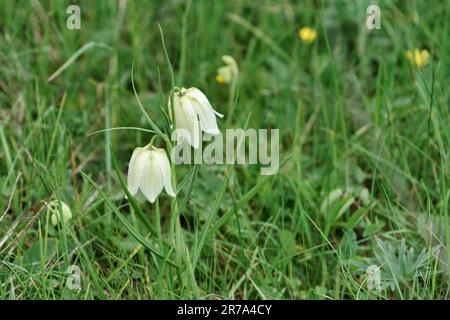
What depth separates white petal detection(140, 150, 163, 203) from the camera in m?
1.55

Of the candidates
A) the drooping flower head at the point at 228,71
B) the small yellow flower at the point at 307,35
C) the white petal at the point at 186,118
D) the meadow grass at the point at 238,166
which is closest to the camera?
the white petal at the point at 186,118

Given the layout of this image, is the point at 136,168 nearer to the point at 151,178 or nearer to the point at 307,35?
the point at 151,178

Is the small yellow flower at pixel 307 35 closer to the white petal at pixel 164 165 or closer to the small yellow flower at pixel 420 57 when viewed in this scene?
the small yellow flower at pixel 420 57

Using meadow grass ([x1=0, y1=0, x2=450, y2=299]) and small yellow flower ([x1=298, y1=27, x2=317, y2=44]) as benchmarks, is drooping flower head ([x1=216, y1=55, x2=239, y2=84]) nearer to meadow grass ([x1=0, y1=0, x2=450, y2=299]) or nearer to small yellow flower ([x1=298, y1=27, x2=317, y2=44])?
meadow grass ([x1=0, y1=0, x2=450, y2=299])

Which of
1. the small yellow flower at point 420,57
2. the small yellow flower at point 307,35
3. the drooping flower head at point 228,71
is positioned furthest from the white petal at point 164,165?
the small yellow flower at point 307,35

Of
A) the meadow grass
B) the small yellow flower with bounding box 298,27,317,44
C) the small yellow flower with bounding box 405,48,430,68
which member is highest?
the small yellow flower with bounding box 298,27,317,44

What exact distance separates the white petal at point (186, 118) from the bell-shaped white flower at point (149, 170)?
0.21 ft

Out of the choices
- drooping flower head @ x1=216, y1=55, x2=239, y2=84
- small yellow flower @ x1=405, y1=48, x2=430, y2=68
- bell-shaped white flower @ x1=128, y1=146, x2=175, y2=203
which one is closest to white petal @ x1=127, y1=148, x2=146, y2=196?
bell-shaped white flower @ x1=128, y1=146, x2=175, y2=203

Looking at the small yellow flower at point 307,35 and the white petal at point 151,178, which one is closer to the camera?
the white petal at point 151,178

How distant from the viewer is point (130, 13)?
2842 millimetres

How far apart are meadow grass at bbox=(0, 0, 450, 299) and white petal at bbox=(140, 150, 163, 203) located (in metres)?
0.04

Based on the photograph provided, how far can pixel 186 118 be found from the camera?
1.55m

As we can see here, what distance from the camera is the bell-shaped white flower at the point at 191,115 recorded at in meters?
1.55
